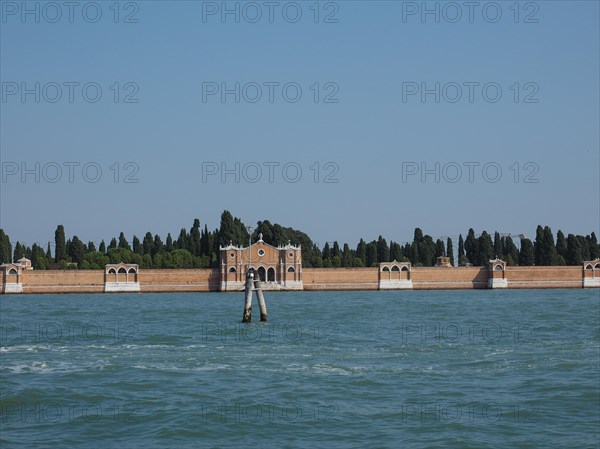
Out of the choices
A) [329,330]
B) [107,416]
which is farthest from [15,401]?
[329,330]

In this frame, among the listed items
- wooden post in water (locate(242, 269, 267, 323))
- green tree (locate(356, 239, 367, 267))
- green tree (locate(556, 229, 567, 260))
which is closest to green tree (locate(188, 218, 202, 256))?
green tree (locate(356, 239, 367, 267))

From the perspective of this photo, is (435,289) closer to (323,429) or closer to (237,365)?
(237,365)

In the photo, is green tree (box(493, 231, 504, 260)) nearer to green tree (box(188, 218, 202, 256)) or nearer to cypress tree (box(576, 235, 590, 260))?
cypress tree (box(576, 235, 590, 260))

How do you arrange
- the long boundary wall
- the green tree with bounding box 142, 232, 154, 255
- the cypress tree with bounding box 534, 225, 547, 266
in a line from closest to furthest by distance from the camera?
the long boundary wall
the cypress tree with bounding box 534, 225, 547, 266
the green tree with bounding box 142, 232, 154, 255

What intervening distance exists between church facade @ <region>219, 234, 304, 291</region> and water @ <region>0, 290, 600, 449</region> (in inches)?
1440

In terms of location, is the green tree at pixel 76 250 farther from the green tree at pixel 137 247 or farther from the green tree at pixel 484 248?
the green tree at pixel 484 248

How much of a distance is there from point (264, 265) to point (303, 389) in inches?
1842

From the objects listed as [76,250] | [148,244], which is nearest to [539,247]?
[148,244]

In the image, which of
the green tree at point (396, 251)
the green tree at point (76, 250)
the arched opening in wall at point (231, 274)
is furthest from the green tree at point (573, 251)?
the green tree at point (76, 250)

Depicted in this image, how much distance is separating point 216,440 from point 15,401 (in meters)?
3.08

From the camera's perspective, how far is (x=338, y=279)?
193ft

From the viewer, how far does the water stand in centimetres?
887

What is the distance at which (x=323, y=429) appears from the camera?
9.12 metres

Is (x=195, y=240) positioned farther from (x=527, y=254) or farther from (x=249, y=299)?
(x=249, y=299)
